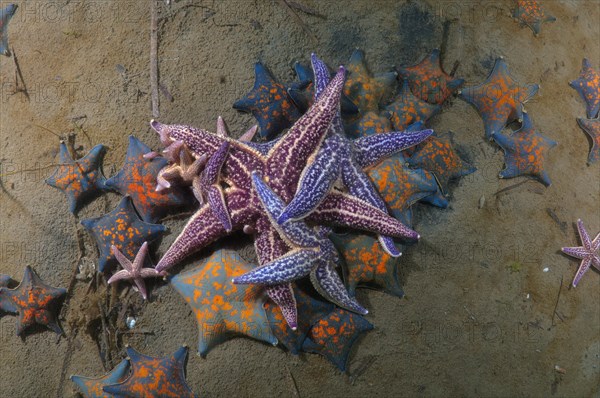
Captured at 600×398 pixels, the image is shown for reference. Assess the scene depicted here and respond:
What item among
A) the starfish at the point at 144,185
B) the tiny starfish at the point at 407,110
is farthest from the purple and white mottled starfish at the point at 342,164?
the starfish at the point at 144,185

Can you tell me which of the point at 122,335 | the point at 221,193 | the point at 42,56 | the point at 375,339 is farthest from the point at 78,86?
the point at 375,339

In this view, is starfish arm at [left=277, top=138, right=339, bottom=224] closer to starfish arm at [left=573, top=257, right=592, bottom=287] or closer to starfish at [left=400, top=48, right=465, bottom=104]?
starfish at [left=400, top=48, right=465, bottom=104]

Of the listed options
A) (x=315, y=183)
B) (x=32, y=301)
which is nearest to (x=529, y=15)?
(x=315, y=183)

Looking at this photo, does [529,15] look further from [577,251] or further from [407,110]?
[577,251]

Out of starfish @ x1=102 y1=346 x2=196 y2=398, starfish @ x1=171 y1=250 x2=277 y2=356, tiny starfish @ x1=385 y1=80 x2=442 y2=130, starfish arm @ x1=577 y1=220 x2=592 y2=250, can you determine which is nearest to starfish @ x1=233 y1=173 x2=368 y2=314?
starfish @ x1=171 y1=250 x2=277 y2=356

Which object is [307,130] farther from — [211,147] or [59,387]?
[59,387]

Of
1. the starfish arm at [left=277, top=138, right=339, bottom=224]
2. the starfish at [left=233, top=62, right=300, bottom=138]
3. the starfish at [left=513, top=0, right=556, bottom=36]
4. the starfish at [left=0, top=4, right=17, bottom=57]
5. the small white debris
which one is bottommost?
the small white debris

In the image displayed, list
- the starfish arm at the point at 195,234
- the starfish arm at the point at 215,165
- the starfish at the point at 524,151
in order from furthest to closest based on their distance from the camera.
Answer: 1. the starfish at the point at 524,151
2. the starfish arm at the point at 195,234
3. the starfish arm at the point at 215,165

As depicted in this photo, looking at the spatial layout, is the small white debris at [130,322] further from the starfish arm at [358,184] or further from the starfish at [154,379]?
the starfish arm at [358,184]
